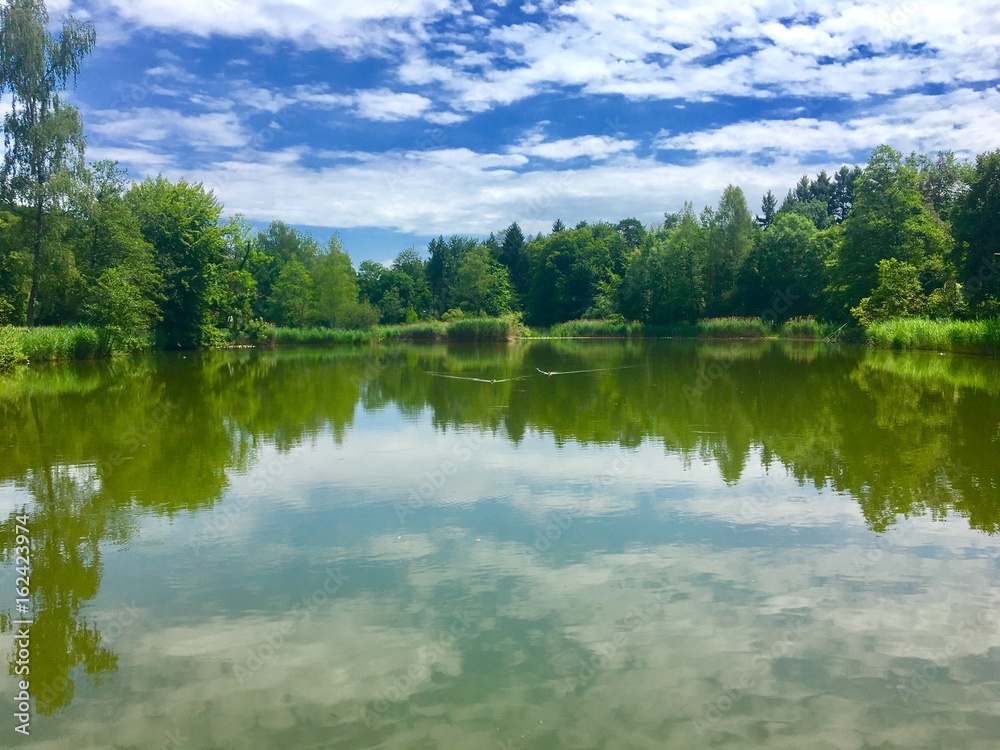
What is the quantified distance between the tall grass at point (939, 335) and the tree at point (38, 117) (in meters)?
37.0

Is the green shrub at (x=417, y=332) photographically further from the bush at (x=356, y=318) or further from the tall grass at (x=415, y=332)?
the bush at (x=356, y=318)

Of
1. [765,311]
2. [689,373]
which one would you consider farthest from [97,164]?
[765,311]

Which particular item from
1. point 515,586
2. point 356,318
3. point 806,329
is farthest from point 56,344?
point 806,329

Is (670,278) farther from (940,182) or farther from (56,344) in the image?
(56,344)

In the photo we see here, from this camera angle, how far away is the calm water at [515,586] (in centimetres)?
354

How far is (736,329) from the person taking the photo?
169 feet

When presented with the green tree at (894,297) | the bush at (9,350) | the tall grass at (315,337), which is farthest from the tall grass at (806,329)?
the bush at (9,350)

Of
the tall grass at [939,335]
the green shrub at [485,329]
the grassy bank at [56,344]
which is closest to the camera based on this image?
the grassy bank at [56,344]

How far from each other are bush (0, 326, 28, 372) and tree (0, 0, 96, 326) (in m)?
6.69

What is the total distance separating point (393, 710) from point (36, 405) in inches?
583

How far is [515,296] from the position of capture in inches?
3167

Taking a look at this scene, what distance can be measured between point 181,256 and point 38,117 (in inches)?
428

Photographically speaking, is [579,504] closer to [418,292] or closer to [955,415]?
[955,415]

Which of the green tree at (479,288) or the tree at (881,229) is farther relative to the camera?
the green tree at (479,288)
